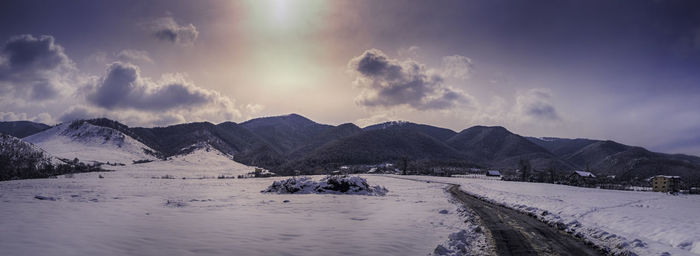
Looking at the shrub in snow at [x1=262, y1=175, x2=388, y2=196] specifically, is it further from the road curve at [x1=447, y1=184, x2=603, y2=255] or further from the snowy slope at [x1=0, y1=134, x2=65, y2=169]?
the snowy slope at [x1=0, y1=134, x2=65, y2=169]

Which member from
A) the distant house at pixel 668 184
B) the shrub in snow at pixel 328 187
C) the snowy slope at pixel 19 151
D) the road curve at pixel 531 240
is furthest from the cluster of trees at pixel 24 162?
the distant house at pixel 668 184

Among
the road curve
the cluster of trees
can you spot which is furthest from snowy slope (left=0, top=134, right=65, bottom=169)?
the road curve

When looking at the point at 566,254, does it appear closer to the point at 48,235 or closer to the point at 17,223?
the point at 48,235

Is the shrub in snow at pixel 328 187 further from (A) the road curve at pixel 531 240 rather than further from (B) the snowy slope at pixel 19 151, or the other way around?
(B) the snowy slope at pixel 19 151

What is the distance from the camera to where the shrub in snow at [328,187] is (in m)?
46.7

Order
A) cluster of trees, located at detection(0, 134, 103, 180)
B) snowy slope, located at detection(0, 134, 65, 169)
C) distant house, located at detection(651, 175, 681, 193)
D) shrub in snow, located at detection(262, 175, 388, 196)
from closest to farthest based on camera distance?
1. shrub in snow, located at detection(262, 175, 388, 196)
2. distant house, located at detection(651, 175, 681, 193)
3. cluster of trees, located at detection(0, 134, 103, 180)
4. snowy slope, located at detection(0, 134, 65, 169)

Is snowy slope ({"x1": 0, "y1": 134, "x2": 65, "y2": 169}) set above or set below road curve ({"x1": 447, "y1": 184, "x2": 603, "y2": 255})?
above

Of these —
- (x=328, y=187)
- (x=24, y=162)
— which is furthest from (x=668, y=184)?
(x=24, y=162)

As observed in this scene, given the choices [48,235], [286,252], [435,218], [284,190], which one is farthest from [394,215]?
[284,190]

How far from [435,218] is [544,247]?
8515 millimetres

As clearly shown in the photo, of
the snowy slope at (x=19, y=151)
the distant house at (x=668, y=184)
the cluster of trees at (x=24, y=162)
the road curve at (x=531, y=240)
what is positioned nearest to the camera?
the road curve at (x=531, y=240)

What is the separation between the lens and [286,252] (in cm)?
1153

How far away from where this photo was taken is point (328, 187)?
158ft

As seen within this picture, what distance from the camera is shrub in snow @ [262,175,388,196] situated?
153 feet
